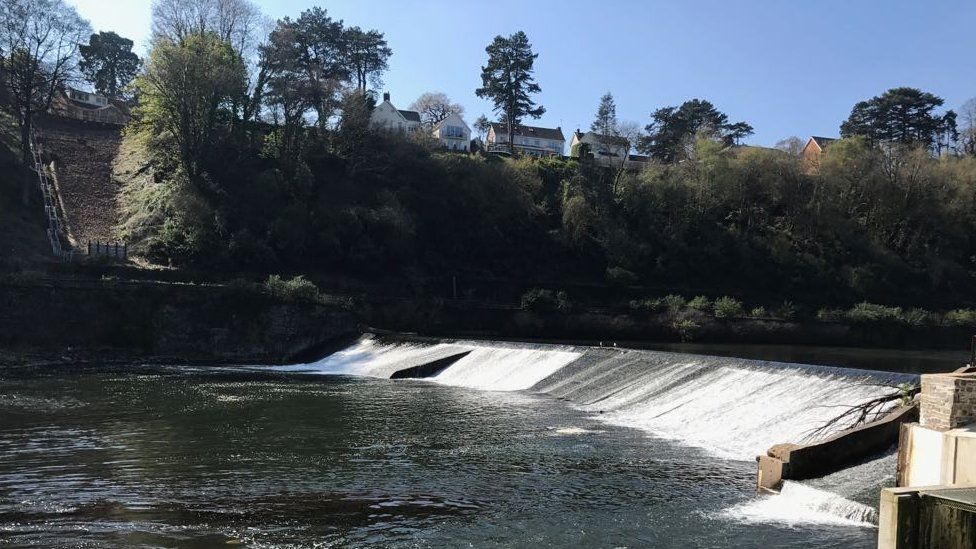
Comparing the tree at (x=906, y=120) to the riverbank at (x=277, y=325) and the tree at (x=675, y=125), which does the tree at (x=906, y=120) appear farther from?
the riverbank at (x=277, y=325)

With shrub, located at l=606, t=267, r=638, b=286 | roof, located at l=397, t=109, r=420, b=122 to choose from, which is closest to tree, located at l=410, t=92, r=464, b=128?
roof, located at l=397, t=109, r=420, b=122

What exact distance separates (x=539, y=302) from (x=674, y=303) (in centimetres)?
1018

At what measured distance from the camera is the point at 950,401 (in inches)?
432

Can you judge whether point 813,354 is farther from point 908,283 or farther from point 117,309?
point 117,309

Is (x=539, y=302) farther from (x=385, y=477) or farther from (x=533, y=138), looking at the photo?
(x=533, y=138)

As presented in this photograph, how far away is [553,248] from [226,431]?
158ft

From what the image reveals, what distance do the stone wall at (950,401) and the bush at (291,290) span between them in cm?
3735

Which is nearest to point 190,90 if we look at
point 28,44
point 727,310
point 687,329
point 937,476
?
point 28,44

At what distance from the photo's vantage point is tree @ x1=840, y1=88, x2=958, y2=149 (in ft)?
295

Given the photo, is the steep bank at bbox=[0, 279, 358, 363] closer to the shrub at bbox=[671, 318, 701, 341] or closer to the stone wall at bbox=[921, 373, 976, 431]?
the shrub at bbox=[671, 318, 701, 341]

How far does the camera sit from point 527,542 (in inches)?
429

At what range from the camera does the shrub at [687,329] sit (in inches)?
2026

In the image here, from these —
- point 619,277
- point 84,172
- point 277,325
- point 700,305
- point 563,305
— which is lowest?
point 277,325

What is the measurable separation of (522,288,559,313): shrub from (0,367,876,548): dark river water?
1117 inches
